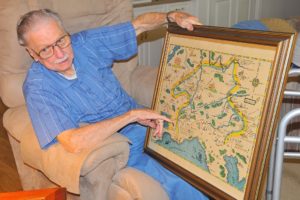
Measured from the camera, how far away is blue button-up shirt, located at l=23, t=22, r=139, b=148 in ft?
4.14

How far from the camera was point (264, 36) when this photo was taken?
1.01m

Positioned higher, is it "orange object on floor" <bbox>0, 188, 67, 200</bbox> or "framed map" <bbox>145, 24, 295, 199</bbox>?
"framed map" <bbox>145, 24, 295, 199</bbox>

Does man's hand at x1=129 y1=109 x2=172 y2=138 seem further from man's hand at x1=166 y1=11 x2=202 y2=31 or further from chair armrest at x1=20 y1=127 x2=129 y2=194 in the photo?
man's hand at x1=166 y1=11 x2=202 y2=31

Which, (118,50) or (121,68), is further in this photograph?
(121,68)

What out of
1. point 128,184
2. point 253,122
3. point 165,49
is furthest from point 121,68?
point 253,122

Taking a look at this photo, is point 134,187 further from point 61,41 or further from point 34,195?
point 61,41

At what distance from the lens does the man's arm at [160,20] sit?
1295 millimetres

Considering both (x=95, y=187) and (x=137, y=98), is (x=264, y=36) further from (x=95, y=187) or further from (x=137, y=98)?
(x=137, y=98)

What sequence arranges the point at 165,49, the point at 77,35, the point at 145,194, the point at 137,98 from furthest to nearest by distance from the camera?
the point at 137,98 → the point at 77,35 → the point at 165,49 → the point at 145,194

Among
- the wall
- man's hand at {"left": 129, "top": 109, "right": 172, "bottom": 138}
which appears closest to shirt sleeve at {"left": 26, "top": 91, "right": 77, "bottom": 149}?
man's hand at {"left": 129, "top": 109, "right": 172, "bottom": 138}

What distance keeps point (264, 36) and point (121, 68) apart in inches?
39.8

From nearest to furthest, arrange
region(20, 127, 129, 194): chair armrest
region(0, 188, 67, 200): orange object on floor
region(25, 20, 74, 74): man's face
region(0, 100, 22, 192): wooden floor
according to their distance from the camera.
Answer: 1. region(0, 188, 67, 200): orange object on floor
2. region(20, 127, 129, 194): chair armrest
3. region(25, 20, 74, 74): man's face
4. region(0, 100, 22, 192): wooden floor

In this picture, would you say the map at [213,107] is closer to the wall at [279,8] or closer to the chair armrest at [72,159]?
the chair armrest at [72,159]

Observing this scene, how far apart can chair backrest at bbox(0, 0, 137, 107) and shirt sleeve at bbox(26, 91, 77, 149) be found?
0.32 m
